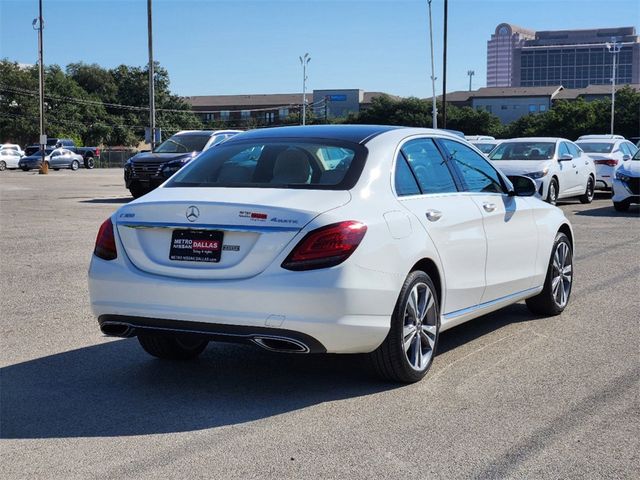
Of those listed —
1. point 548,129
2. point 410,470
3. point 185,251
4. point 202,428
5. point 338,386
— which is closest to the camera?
point 410,470

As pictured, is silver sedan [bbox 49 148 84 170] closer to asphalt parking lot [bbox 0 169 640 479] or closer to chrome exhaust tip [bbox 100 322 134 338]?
asphalt parking lot [bbox 0 169 640 479]

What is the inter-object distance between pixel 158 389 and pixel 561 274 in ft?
13.0

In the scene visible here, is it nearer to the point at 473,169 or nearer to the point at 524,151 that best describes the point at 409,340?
the point at 473,169

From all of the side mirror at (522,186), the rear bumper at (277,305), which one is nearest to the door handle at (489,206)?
the side mirror at (522,186)

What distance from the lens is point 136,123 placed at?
11250cm

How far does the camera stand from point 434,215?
19.3 ft

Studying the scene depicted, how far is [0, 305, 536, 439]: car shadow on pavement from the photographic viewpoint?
192 inches

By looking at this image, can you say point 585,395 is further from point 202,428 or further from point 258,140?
point 258,140

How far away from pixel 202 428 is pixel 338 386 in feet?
3.66

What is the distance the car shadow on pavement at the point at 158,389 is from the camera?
488 centimetres

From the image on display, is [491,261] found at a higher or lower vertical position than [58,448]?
higher

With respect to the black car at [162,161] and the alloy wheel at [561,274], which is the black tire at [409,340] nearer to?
the alloy wheel at [561,274]

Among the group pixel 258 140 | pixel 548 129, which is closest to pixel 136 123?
pixel 548 129

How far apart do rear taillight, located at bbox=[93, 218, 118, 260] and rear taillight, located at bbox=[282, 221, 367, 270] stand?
1.16 meters
